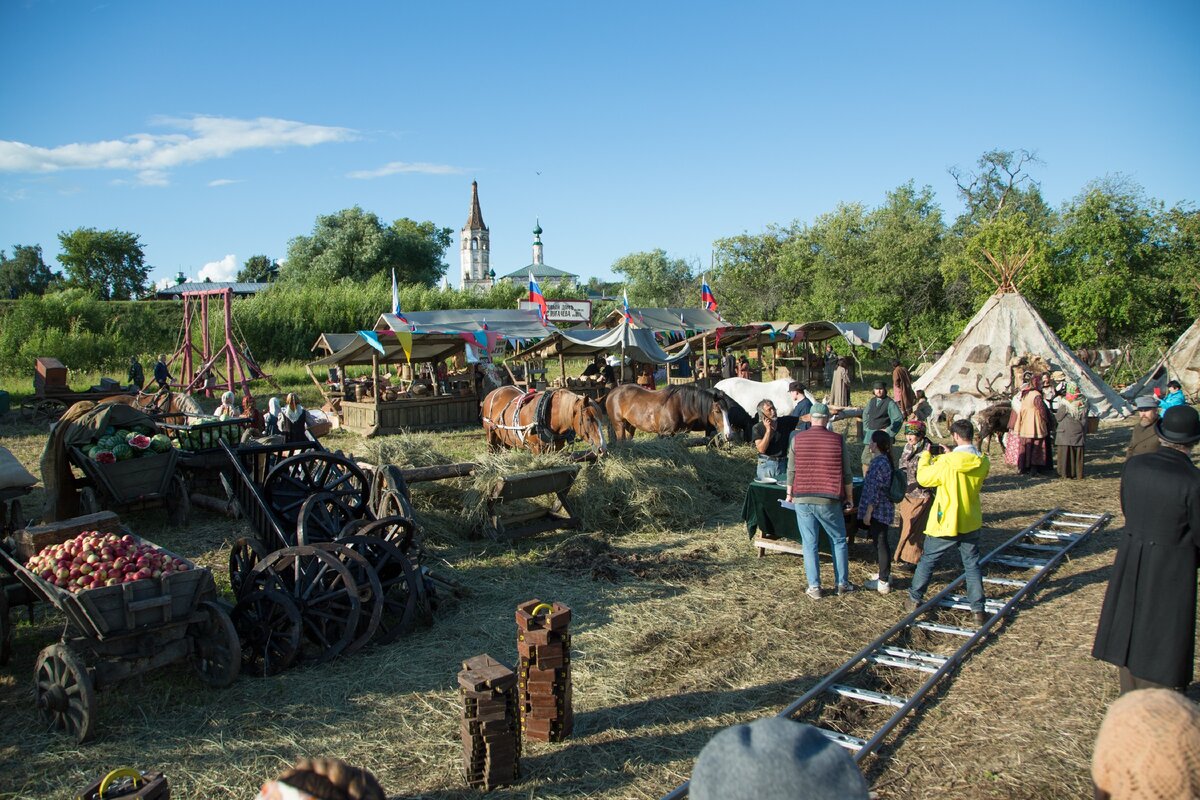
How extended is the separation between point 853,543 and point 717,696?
4.09m

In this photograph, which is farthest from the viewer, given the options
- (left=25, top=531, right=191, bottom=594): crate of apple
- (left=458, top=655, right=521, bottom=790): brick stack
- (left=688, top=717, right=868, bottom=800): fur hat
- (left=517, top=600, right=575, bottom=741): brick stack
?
(left=25, top=531, right=191, bottom=594): crate of apple

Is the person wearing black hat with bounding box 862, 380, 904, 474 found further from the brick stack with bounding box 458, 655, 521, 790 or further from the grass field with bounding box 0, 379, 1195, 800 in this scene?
the brick stack with bounding box 458, 655, 521, 790

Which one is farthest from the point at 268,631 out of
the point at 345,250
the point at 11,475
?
the point at 345,250

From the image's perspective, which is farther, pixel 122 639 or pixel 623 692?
pixel 623 692

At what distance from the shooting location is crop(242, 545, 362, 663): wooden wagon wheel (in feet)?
18.8

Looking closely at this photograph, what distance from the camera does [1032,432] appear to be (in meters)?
12.6

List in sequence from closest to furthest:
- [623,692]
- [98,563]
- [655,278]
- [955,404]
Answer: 1. [98,563]
2. [623,692]
3. [955,404]
4. [655,278]

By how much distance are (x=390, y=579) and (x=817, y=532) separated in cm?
381

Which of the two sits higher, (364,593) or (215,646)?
(364,593)

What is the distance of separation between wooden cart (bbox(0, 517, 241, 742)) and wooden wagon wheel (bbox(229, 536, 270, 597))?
962 mm

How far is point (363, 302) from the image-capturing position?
125ft

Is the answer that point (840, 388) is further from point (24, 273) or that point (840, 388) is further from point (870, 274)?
point (24, 273)

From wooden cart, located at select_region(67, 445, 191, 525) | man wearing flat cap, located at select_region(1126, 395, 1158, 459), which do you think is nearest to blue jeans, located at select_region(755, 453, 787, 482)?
man wearing flat cap, located at select_region(1126, 395, 1158, 459)

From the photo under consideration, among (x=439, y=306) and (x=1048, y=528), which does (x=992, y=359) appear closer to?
(x=1048, y=528)
